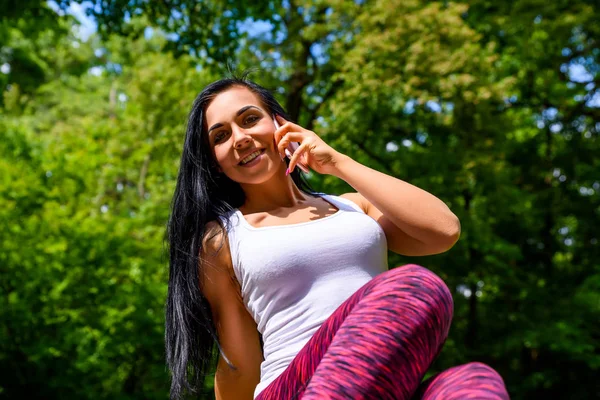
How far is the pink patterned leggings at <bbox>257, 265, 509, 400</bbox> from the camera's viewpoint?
1.14 m

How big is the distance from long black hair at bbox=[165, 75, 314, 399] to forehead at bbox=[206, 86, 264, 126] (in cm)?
2

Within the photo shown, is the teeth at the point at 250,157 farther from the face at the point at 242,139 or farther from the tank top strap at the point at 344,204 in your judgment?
the tank top strap at the point at 344,204

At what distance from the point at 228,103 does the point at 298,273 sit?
0.59 metres

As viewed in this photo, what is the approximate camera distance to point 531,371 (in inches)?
407

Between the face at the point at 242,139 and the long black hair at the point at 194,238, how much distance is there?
5 centimetres

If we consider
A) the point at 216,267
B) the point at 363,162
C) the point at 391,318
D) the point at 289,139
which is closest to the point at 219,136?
the point at 289,139

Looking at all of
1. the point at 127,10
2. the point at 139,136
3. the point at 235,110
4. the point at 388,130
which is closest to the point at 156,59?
the point at 139,136

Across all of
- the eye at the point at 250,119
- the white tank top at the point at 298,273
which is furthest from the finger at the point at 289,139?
the white tank top at the point at 298,273

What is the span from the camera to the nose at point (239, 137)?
1822 mm

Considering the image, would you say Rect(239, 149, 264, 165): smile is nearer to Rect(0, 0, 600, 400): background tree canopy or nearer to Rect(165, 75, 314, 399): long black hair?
Rect(165, 75, 314, 399): long black hair

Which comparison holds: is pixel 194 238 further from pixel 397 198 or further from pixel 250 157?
pixel 397 198

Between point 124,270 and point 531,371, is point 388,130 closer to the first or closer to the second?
point 124,270

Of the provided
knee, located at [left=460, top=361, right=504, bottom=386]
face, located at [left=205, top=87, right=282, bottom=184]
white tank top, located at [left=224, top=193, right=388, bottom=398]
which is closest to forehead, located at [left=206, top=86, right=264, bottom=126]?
face, located at [left=205, top=87, right=282, bottom=184]

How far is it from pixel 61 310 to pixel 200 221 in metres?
5.76
